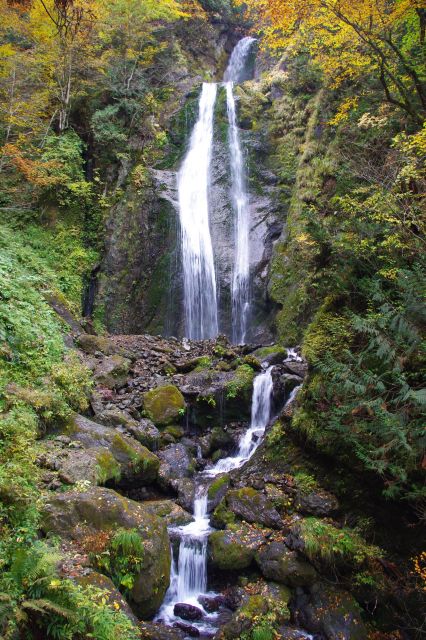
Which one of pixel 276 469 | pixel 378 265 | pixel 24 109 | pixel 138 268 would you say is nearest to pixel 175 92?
pixel 24 109

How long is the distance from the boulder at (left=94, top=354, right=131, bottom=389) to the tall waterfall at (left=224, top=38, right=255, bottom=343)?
17.7ft

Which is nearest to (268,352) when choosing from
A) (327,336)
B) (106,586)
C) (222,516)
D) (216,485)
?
(327,336)

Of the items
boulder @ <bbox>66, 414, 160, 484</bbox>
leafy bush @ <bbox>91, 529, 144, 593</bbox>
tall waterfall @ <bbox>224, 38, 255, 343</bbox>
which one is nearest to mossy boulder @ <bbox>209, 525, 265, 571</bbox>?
leafy bush @ <bbox>91, 529, 144, 593</bbox>

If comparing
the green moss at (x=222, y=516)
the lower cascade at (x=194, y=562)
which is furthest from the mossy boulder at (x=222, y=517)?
the lower cascade at (x=194, y=562)

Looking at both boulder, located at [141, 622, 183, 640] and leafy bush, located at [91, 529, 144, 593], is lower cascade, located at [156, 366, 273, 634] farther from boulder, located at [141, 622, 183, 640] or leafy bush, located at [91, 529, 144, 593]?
leafy bush, located at [91, 529, 144, 593]

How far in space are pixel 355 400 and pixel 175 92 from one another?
738 inches

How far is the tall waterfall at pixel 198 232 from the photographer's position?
1568 centimetres

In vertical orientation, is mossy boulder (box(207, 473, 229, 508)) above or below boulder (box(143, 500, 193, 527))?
above

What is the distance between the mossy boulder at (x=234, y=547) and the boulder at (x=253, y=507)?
0.25 metres

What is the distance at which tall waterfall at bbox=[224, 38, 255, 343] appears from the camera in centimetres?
1559

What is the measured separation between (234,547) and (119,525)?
1945 millimetres

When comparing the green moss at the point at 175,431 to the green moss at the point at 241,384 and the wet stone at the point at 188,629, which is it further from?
the wet stone at the point at 188,629

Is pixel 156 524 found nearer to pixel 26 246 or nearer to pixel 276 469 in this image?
pixel 276 469

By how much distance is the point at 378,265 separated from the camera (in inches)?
291
